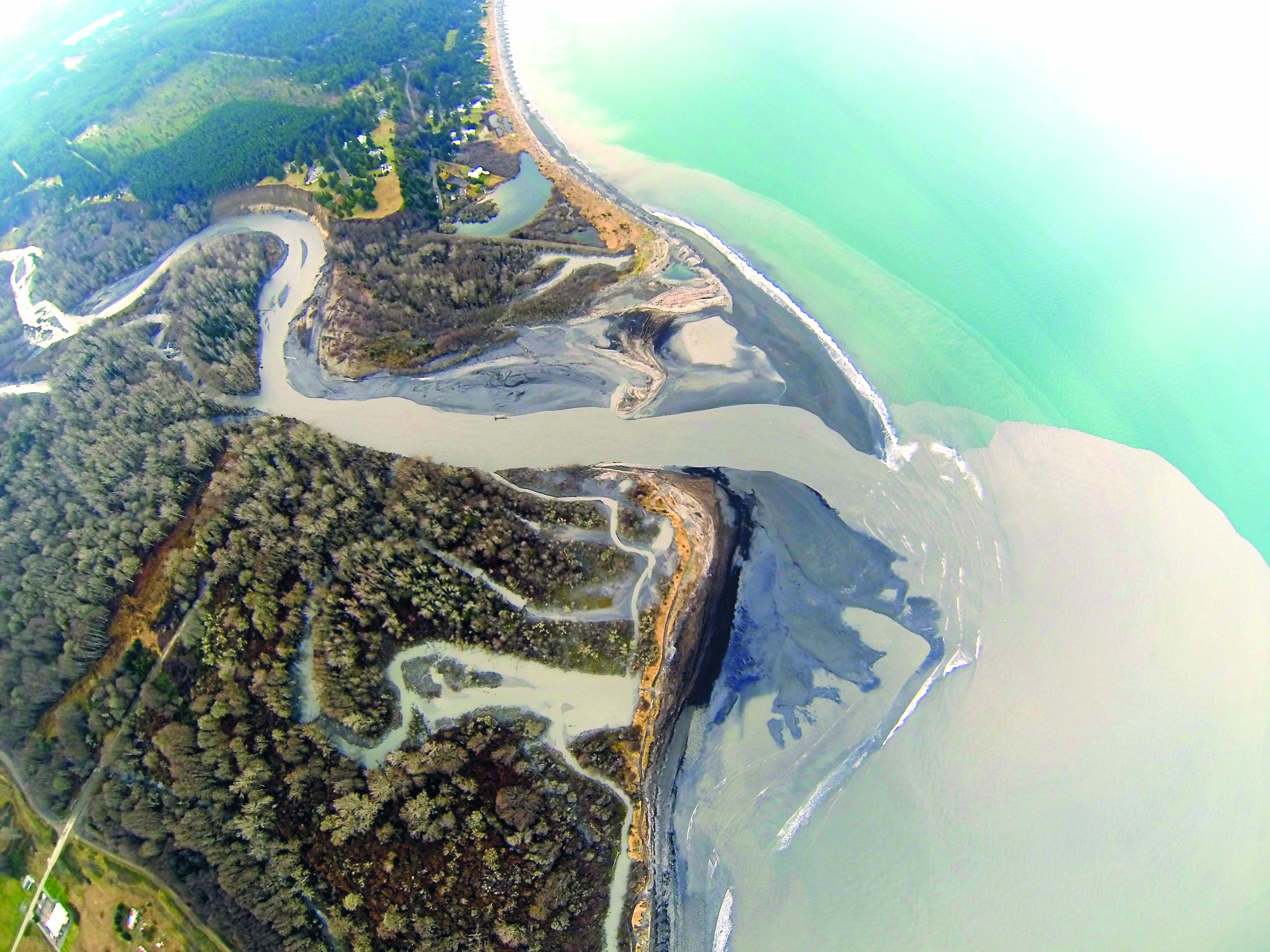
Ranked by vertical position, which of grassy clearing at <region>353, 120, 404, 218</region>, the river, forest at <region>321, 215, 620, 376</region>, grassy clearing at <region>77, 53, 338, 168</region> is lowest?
the river

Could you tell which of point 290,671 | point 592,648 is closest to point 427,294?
point 290,671

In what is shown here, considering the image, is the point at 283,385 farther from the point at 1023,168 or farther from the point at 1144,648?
the point at 1023,168

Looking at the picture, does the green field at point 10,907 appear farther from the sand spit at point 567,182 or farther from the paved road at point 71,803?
the sand spit at point 567,182

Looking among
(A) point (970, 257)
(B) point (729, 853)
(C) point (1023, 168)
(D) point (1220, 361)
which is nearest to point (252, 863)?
(B) point (729, 853)

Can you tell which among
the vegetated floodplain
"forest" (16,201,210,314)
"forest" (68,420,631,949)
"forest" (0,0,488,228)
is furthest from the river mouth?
"forest" (68,420,631,949)

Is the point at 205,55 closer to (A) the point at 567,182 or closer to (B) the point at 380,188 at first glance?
(B) the point at 380,188

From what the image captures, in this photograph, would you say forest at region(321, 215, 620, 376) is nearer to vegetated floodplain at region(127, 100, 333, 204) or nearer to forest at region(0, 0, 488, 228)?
forest at region(0, 0, 488, 228)

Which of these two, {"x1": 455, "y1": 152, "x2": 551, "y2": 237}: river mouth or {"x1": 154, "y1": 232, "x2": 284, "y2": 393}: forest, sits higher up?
{"x1": 455, "y1": 152, "x2": 551, "y2": 237}: river mouth
